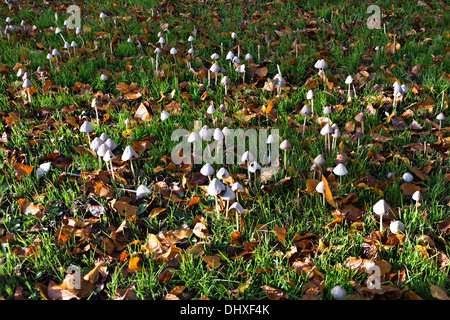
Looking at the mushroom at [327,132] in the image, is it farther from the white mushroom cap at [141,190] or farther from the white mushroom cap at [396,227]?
the white mushroom cap at [141,190]

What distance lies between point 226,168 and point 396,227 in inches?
46.6

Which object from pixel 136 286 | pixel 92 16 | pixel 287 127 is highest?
pixel 92 16

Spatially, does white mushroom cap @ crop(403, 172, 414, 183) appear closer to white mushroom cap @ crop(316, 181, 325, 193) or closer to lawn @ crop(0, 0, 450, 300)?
lawn @ crop(0, 0, 450, 300)

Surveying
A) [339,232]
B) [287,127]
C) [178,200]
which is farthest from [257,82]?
[339,232]

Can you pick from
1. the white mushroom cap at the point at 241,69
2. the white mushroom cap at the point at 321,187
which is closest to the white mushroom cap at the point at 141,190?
the white mushroom cap at the point at 321,187

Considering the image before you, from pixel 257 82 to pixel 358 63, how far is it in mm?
1120

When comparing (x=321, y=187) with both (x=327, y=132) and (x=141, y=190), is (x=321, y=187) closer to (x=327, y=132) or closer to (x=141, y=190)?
(x=327, y=132)

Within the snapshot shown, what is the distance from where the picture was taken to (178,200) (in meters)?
2.57

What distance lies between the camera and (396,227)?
85.4 inches

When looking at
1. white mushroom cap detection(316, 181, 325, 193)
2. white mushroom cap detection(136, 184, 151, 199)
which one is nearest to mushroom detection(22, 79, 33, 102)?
white mushroom cap detection(136, 184, 151, 199)

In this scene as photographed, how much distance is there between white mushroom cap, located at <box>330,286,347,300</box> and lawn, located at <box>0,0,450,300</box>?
0.01 meters

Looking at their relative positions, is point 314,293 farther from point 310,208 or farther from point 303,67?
point 303,67

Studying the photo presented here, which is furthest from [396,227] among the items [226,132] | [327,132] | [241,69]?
[241,69]

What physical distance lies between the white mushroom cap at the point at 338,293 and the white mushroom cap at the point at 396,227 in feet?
1.76
